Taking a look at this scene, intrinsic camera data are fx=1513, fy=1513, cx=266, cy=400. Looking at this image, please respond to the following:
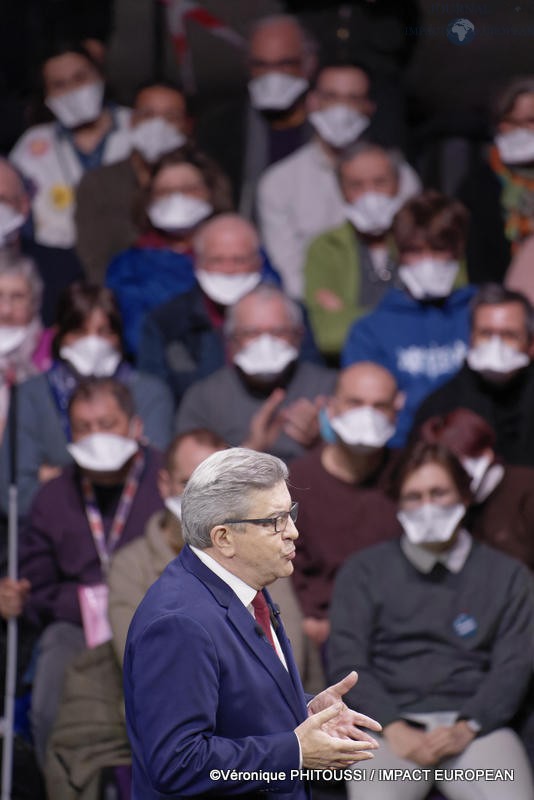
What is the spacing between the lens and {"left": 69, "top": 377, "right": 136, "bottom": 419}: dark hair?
15.0 feet

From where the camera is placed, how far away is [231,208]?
5.48m

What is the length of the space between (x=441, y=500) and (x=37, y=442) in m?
1.42

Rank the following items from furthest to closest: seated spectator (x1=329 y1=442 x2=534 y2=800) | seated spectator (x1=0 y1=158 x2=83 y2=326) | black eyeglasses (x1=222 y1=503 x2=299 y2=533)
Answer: seated spectator (x1=0 y1=158 x2=83 y2=326) → seated spectator (x1=329 y1=442 x2=534 y2=800) → black eyeglasses (x1=222 y1=503 x2=299 y2=533)

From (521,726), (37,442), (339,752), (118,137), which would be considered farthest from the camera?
(118,137)

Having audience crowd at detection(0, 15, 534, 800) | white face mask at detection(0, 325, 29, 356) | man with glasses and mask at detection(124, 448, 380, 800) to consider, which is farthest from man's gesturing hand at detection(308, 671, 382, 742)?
white face mask at detection(0, 325, 29, 356)

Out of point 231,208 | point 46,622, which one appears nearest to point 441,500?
point 46,622

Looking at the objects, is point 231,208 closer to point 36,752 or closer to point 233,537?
point 36,752

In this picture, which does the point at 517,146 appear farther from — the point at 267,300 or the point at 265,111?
the point at 267,300

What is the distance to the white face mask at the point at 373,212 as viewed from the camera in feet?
17.3

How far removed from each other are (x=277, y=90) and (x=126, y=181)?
661 millimetres

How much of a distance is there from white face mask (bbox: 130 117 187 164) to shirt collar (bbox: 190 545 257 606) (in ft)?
11.6

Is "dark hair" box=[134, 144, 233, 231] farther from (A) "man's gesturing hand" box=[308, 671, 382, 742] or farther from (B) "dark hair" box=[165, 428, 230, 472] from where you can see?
(A) "man's gesturing hand" box=[308, 671, 382, 742]

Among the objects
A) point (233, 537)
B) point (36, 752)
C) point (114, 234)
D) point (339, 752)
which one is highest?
point (233, 537)

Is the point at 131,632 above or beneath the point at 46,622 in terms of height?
above
